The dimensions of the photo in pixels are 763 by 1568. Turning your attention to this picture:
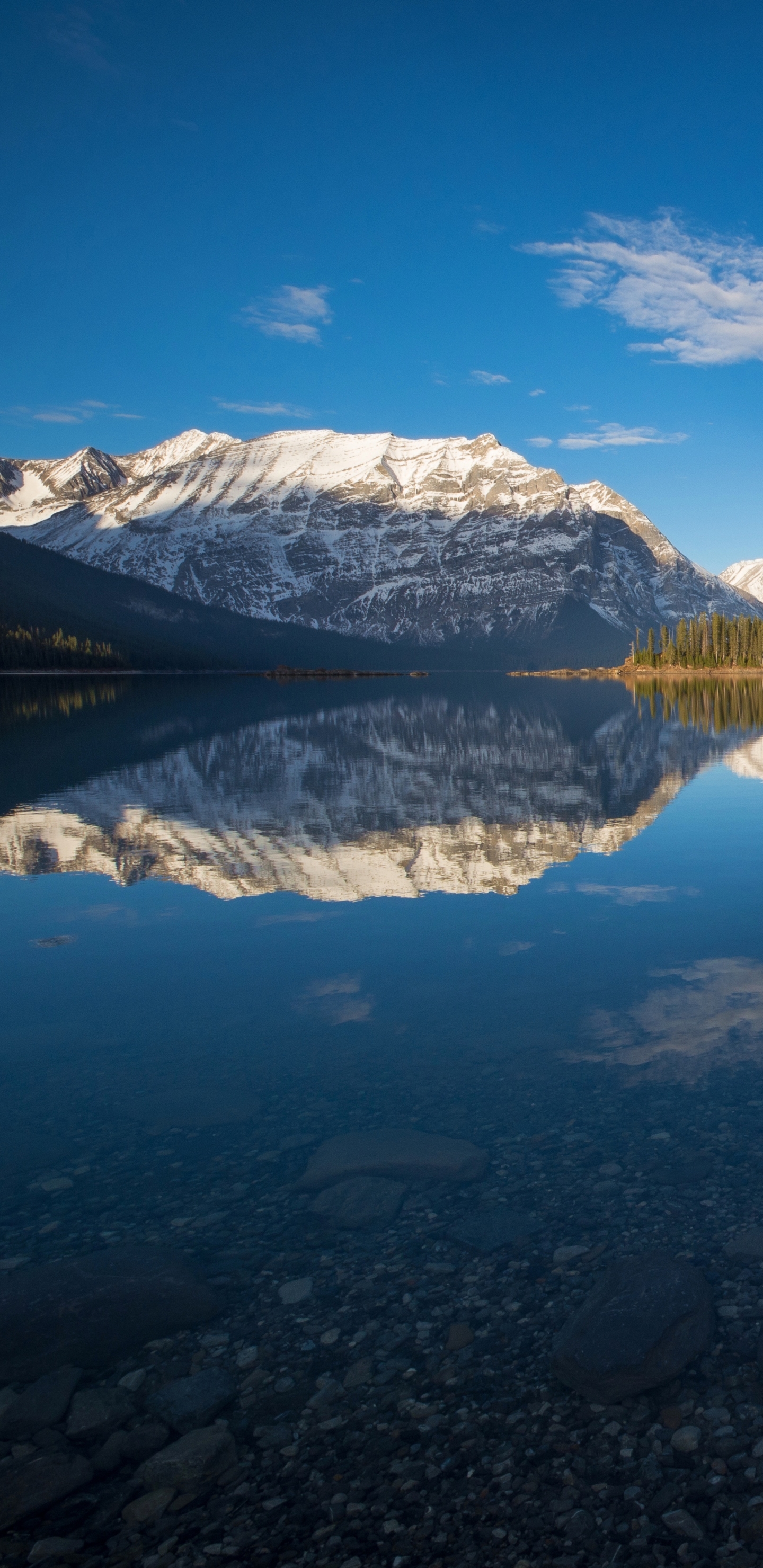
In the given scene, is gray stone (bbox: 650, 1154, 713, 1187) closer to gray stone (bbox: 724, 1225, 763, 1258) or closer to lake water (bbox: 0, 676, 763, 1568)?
lake water (bbox: 0, 676, 763, 1568)

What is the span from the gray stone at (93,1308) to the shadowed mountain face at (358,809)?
41.5 ft

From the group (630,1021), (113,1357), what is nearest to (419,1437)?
(113,1357)

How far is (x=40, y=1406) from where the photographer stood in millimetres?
6359

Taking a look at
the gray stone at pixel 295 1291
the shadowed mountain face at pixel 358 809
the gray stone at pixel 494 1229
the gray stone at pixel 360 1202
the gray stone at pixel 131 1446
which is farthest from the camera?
the shadowed mountain face at pixel 358 809

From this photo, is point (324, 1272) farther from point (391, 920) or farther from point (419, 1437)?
point (391, 920)

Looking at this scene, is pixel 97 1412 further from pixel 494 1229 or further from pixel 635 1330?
pixel 635 1330

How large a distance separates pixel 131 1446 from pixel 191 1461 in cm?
43

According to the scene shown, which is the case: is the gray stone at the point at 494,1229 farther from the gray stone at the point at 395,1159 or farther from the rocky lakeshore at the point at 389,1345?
the gray stone at the point at 395,1159

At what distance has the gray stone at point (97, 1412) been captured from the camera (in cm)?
611

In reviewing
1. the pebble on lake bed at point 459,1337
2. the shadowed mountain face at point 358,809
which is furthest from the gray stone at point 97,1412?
the shadowed mountain face at point 358,809

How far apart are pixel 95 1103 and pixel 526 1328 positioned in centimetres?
590

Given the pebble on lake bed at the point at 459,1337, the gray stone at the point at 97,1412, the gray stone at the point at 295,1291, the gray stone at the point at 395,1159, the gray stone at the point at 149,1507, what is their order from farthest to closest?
the gray stone at the point at 395,1159 → the gray stone at the point at 295,1291 → the pebble on lake bed at the point at 459,1337 → the gray stone at the point at 97,1412 → the gray stone at the point at 149,1507

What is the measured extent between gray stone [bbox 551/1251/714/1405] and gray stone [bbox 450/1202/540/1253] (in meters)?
0.86

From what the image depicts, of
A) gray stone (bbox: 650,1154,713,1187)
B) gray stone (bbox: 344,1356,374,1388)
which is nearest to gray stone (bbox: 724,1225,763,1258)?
gray stone (bbox: 650,1154,713,1187)
